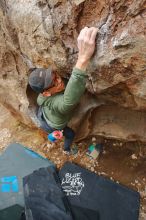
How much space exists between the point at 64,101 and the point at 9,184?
1.64m

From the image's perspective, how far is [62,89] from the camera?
10.6ft

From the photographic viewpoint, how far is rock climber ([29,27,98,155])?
2566 mm

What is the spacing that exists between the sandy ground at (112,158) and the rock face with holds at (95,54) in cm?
36

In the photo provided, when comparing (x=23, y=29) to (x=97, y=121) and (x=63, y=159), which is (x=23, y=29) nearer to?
(x=97, y=121)

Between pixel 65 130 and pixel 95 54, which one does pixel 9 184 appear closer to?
pixel 65 130

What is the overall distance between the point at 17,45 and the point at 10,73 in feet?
1.76

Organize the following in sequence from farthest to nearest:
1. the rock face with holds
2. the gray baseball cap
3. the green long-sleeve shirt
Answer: the gray baseball cap → the green long-sleeve shirt → the rock face with holds

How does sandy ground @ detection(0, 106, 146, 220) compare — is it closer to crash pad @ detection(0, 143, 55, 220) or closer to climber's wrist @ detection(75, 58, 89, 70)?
crash pad @ detection(0, 143, 55, 220)

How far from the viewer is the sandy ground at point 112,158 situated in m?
3.86

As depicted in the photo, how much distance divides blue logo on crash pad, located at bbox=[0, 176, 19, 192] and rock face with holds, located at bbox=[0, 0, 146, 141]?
2.65 feet

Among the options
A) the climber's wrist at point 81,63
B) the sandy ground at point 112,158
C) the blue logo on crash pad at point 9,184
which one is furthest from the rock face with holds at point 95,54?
the blue logo on crash pad at point 9,184

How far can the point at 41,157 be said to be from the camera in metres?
4.26

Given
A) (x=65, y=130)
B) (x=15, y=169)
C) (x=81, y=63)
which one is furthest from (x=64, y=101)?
(x=15, y=169)

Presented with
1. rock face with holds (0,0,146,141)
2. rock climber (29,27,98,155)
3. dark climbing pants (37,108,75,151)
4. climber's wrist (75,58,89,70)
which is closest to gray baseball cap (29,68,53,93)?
rock climber (29,27,98,155)
